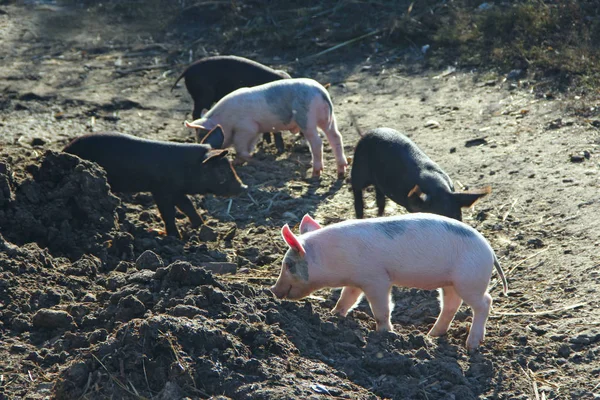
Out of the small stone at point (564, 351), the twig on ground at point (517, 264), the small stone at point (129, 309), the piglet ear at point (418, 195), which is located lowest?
the twig on ground at point (517, 264)

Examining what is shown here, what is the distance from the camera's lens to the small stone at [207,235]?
26.0 feet

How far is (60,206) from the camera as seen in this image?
715 centimetres

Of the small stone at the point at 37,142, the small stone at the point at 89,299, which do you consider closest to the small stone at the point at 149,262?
the small stone at the point at 89,299

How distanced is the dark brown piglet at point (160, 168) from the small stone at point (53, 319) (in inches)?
105

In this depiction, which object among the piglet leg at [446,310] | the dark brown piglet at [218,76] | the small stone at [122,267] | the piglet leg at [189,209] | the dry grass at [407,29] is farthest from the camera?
the dry grass at [407,29]

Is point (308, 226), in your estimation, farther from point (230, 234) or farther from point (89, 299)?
point (230, 234)

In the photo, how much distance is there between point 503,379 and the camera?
17.8 feet

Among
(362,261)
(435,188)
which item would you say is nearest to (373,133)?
(435,188)

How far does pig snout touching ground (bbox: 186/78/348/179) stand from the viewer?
30.8 ft

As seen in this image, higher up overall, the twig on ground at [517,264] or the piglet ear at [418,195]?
the piglet ear at [418,195]

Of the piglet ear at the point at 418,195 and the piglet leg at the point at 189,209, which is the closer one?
the piglet ear at the point at 418,195

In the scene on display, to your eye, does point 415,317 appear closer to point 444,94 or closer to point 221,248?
point 221,248

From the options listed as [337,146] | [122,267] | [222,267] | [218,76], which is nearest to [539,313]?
[222,267]

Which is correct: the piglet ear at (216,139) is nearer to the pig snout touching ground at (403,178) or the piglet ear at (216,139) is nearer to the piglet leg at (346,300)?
the pig snout touching ground at (403,178)
